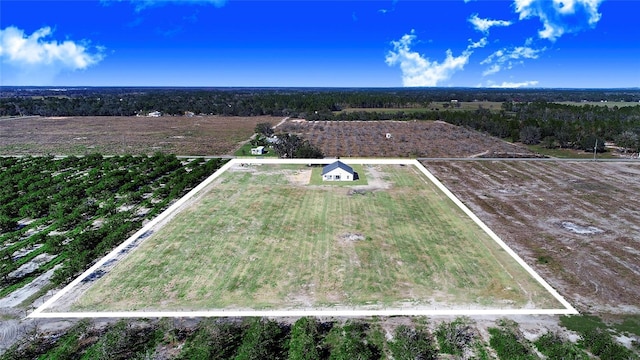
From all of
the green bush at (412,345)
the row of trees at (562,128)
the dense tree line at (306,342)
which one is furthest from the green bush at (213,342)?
the row of trees at (562,128)

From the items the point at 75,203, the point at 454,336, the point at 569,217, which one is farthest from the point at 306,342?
the point at 75,203

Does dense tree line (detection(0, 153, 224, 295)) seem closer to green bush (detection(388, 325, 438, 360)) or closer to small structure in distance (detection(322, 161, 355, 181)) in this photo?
small structure in distance (detection(322, 161, 355, 181))

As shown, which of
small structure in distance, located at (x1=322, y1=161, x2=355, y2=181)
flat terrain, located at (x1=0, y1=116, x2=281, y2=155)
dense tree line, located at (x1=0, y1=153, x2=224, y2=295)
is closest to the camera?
dense tree line, located at (x1=0, y1=153, x2=224, y2=295)

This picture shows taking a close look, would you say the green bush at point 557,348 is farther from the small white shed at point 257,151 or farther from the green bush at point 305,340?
the small white shed at point 257,151

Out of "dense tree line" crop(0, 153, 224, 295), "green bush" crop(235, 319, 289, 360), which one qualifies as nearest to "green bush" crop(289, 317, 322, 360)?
"green bush" crop(235, 319, 289, 360)

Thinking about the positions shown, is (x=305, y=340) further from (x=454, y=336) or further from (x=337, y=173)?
(x=337, y=173)
